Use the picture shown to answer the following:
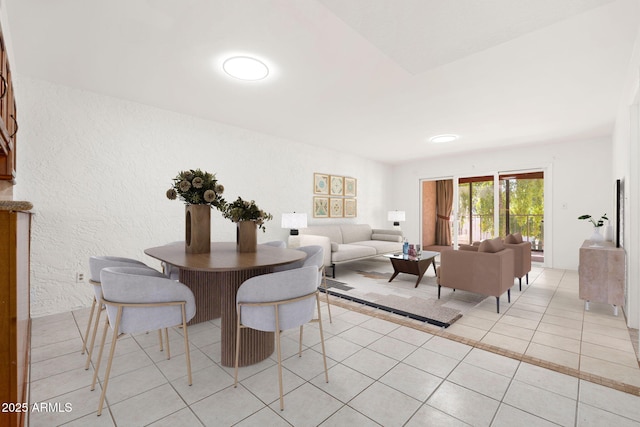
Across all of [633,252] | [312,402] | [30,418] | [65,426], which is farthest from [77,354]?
[633,252]

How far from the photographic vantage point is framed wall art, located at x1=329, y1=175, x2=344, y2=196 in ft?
21.7

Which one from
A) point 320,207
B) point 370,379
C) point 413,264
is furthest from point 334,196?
point 370,379

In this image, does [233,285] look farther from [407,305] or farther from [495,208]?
[495,208]

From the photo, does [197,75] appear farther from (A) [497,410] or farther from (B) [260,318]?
(A) [497,410]

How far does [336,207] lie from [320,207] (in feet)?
1.72

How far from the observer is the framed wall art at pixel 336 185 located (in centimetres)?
661

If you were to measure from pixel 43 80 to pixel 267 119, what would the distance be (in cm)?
254

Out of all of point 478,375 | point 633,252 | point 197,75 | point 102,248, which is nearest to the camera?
point 478,375

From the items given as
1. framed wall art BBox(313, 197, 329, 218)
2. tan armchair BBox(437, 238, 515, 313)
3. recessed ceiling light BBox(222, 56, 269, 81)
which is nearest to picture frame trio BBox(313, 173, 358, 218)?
framed wall art BBox(313, 197, 329, 218)

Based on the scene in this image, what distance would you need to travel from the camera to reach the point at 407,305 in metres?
3.50

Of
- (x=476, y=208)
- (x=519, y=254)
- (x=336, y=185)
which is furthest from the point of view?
(x=476, y=208)

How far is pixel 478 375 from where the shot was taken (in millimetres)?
2074

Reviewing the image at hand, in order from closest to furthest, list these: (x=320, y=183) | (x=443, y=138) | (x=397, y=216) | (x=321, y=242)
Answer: (x=321, y=242)
(x=443, y=138)
(x=320, y=183)
(x=397, y=216)

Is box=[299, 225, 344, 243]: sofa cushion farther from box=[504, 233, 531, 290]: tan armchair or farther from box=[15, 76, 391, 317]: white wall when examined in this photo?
box=[504, 233, 531, 290]: tan armchair
